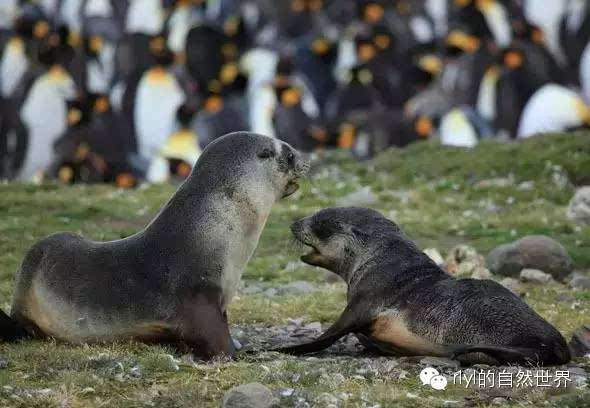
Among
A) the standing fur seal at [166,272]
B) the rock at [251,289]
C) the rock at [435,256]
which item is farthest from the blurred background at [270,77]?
the standing fur seal at [166,272]

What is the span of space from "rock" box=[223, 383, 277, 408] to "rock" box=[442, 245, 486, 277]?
210 inches

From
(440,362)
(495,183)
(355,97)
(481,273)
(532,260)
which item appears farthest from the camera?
(355,97)

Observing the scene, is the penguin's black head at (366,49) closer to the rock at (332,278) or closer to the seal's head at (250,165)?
the rock at (332,278)

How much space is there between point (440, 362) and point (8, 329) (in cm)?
254

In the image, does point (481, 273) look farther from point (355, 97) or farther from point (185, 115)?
point (355, 97)

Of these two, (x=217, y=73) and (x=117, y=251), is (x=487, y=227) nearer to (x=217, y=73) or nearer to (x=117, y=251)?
(x=117, y=251)

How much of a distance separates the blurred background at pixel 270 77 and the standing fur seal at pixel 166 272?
11650mm

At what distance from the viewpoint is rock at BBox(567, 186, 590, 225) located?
559 inches

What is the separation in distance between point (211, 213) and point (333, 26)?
77.6 feet

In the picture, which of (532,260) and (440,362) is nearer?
(440,362)

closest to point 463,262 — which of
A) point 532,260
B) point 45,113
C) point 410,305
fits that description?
point 532,260

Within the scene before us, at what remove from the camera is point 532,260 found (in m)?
11.4

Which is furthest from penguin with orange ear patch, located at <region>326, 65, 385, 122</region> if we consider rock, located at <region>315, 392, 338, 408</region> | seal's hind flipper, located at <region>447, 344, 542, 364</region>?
rock, located at <region>315, 392, 338, 408</region>

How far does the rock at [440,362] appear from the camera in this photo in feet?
24.1
